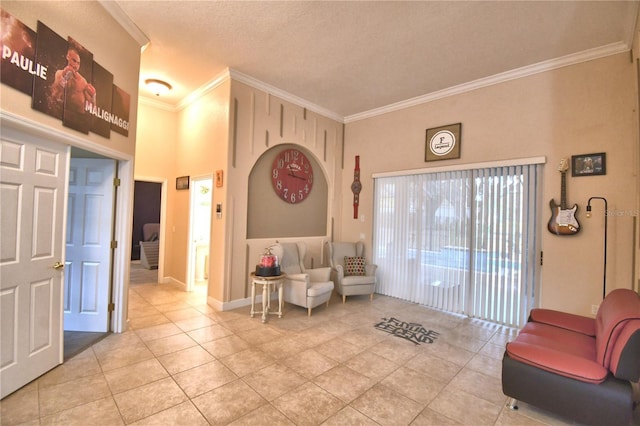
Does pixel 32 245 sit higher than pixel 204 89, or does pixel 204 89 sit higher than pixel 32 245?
pixel 204 89

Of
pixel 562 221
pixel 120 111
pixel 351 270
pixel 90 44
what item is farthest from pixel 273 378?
pixel 562 221

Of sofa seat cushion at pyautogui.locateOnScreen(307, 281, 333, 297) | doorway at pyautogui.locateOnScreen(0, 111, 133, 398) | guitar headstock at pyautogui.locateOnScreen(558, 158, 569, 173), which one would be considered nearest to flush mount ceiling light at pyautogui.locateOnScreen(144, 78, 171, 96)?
doorway at pyautogui.locateOnScreen(0, 111, 133, 398)

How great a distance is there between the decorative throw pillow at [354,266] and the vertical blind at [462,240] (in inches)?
19.2

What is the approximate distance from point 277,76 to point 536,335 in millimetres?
4670

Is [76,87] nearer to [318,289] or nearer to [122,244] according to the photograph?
[122,244]

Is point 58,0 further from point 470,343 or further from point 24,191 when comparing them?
point 470,343

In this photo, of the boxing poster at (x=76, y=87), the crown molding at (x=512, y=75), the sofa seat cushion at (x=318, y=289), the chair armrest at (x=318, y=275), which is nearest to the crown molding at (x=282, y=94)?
the crown molding at (x=512, y=75)

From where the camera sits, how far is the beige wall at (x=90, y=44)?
6.97ft

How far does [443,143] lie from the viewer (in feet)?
15.5

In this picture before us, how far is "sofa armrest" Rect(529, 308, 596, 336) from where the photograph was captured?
269 centimetres

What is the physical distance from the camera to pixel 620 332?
1.93 meters

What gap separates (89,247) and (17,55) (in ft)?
7.12

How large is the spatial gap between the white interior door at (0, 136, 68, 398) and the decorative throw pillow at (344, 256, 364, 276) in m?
3.99

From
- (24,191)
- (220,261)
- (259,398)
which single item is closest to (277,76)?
(220,261)
